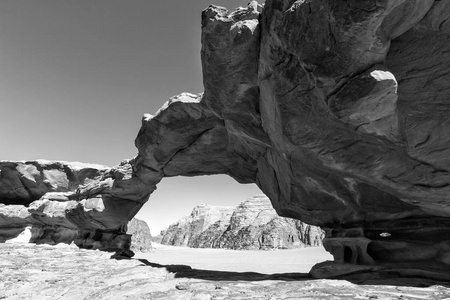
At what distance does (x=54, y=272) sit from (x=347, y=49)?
14651 mm

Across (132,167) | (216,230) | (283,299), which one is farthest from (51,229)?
(216,230)

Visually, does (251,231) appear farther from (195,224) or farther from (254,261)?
(195,224)

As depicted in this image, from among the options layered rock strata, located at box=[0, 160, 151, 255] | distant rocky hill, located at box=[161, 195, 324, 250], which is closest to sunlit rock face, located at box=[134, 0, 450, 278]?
layered rock strata, located at box=[0, 160, 151, 255]

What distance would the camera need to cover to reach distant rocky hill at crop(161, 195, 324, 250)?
175 ft

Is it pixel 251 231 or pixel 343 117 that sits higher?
pixel 343 117

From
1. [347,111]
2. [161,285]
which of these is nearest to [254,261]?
[161,285]

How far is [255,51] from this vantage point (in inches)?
317

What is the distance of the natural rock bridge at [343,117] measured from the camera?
19.3ft

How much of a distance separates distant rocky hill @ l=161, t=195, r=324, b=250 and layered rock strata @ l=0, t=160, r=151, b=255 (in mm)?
36203

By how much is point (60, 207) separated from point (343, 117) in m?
24.0

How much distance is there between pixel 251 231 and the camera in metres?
56.8

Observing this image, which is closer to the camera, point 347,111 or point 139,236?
point 347,111

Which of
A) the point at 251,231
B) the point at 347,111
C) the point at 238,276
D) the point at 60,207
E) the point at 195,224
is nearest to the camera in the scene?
the point at 347,111

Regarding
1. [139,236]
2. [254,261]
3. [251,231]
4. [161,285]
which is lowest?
[139,236]
